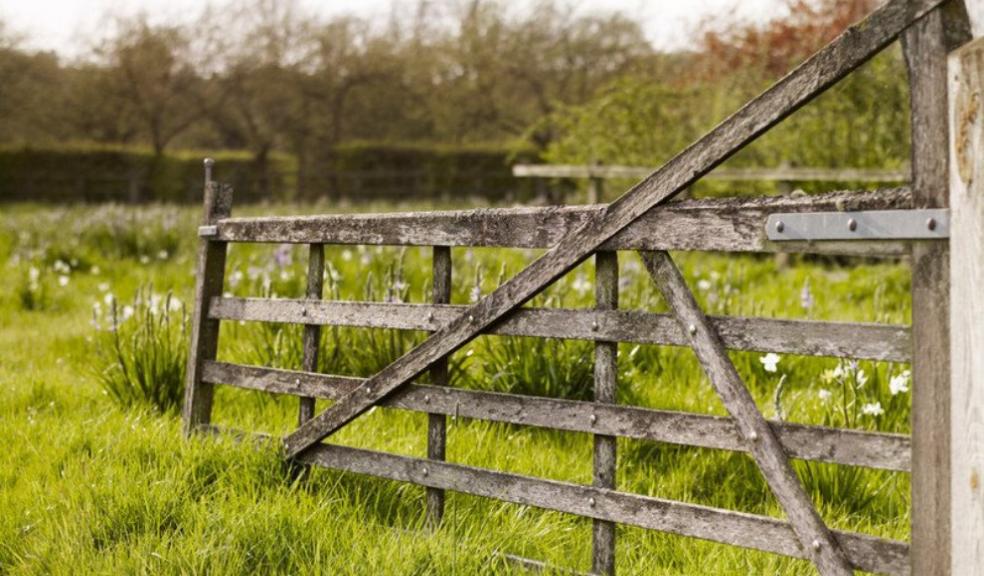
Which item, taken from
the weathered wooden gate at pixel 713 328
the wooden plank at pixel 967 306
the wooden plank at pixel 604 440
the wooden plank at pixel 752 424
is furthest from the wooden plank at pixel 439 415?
the wooden plank at pixel 967 306

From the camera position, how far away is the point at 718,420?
2.68 m

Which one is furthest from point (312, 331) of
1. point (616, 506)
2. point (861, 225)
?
point (861, 225)

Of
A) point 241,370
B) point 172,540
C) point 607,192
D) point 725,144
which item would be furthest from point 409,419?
point 607,192

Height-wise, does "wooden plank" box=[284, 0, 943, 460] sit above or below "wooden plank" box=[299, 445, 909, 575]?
above

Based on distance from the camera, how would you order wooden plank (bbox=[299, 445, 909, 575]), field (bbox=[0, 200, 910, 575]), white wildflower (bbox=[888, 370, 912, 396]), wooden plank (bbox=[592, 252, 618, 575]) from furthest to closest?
white wildflower (bbox=[888, 370, 912, 396]) < field (bbox=[0, 200, 910, 575]) < wooden plank (bbox=[592, 252, 618, 575]) < wooden plank (bbox=[299, 445, 909, 575])

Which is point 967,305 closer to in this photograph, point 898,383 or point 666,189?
point 666,189

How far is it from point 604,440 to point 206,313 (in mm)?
2175

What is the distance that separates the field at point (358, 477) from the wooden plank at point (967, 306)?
0.96 meters

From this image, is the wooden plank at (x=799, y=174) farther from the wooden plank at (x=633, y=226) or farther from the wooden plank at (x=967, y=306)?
the wooden plank at (x=967, y=306)

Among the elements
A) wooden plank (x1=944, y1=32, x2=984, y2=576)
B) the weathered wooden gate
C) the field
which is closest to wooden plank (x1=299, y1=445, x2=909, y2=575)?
the weathered wooden gate

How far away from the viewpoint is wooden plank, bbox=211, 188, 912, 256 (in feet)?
7.85

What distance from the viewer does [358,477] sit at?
12.0 feet

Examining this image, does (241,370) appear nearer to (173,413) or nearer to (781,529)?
(173,413)

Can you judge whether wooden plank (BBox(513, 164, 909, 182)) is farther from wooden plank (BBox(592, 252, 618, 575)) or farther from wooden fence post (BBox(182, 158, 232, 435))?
wooden plank (BBox(592, 252, 618, 575))
